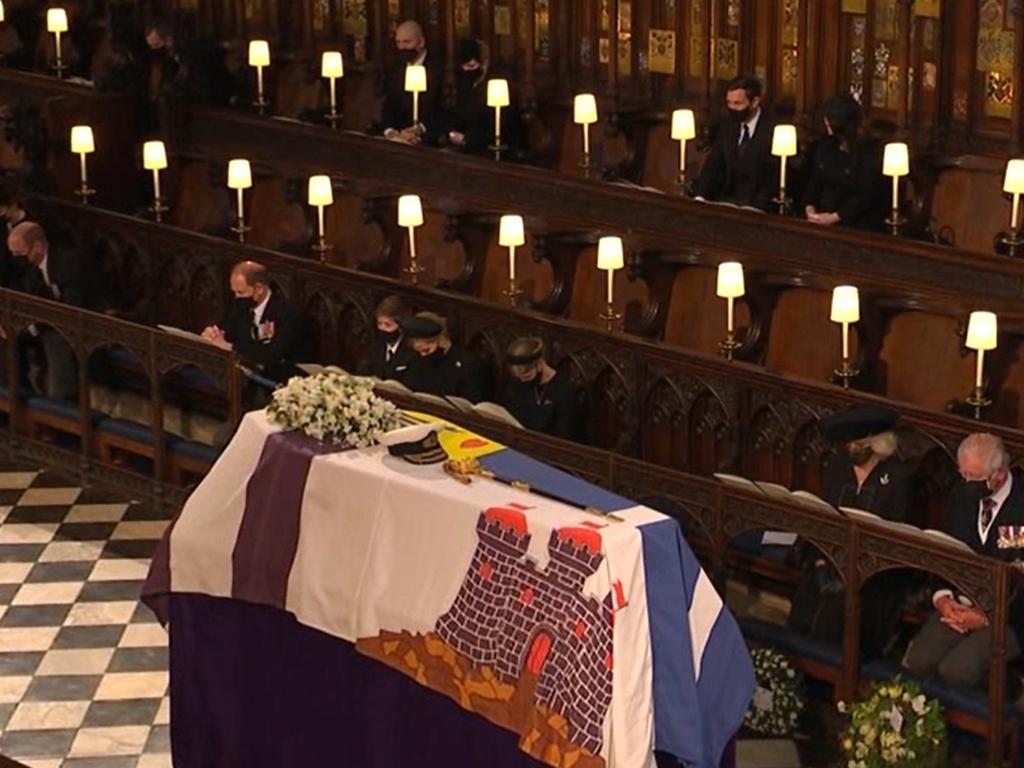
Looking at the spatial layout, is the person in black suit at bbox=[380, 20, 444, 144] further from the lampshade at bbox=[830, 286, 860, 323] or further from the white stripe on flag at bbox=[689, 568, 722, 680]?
the white stripe on flag at bbox=[689, 568, 722, 680]

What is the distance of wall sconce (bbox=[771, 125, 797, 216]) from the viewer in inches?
572

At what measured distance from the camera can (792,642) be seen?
36.1ft

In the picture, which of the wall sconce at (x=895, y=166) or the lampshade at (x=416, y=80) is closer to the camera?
the wall sconce at (x=895, y=166)

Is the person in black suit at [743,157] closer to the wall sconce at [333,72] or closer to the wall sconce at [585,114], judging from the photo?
the wall sconce at [585,114]

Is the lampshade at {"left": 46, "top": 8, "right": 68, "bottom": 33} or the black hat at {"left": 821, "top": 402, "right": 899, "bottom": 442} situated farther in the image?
the lampshade at {"left": 46, "top": 8, "right": 68, "bottom": 33}

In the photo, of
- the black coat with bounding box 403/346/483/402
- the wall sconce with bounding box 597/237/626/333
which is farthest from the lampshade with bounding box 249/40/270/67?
the black coat with bounding box 403/346/483/402

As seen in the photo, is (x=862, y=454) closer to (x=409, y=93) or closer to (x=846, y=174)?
(x=846, y=174)

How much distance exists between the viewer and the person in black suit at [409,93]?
17.0 metres

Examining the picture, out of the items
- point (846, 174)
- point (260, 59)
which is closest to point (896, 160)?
point (846, 174)

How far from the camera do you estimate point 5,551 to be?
1339 centimetres

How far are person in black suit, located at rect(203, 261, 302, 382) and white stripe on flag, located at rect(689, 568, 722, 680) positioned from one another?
5.33 meters

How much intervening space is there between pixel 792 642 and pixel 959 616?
2.82 ft

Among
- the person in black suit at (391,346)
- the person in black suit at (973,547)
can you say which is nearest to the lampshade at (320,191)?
the person in black suit at (391,346)

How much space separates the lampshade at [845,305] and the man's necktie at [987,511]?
6.76ft
